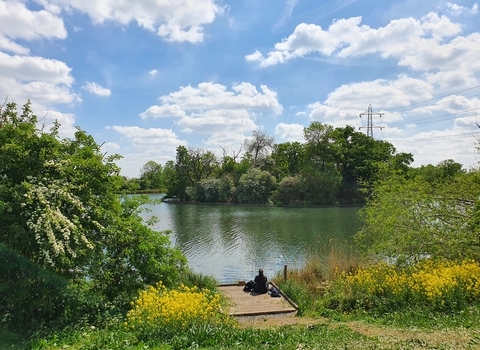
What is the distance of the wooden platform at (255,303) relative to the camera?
33.8 ft

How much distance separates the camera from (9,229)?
676 centimetres

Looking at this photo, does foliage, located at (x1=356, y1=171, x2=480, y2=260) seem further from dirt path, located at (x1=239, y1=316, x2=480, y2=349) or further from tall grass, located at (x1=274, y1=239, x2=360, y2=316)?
dirt path, located at (x1=239, y1=316, x2=480, y2=349)

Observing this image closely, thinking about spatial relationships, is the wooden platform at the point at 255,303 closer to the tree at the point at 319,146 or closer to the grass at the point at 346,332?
the grass at the point at 346,332

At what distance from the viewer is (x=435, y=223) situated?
40.8ft

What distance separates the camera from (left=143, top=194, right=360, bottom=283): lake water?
62.7ft

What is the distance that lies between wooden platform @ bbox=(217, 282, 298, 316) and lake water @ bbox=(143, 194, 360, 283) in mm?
4572

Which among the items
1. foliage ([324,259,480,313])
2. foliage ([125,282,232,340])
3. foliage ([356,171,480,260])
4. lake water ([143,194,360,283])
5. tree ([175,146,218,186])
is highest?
tree ([175,146,218,186])

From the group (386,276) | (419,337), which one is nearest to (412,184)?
(386,276)

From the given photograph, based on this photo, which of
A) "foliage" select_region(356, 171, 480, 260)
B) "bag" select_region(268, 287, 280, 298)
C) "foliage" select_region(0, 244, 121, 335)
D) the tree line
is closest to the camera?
"foliage" select_region(0, 244, 121, 335)

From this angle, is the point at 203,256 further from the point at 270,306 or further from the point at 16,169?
Answer: the point at 16,169

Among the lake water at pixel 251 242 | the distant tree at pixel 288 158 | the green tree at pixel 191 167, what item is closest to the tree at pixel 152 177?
the green tree at pixel 191 167

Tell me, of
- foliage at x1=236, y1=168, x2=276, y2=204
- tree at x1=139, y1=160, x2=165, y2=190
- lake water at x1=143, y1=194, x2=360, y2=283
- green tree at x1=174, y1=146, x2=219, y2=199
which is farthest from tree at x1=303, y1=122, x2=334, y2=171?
tree at x1=139, y1=160, x2=165, y2=190

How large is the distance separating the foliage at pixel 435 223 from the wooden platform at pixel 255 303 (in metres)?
4.46

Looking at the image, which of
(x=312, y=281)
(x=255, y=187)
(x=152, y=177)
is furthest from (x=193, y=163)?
(x=312, y=281)
